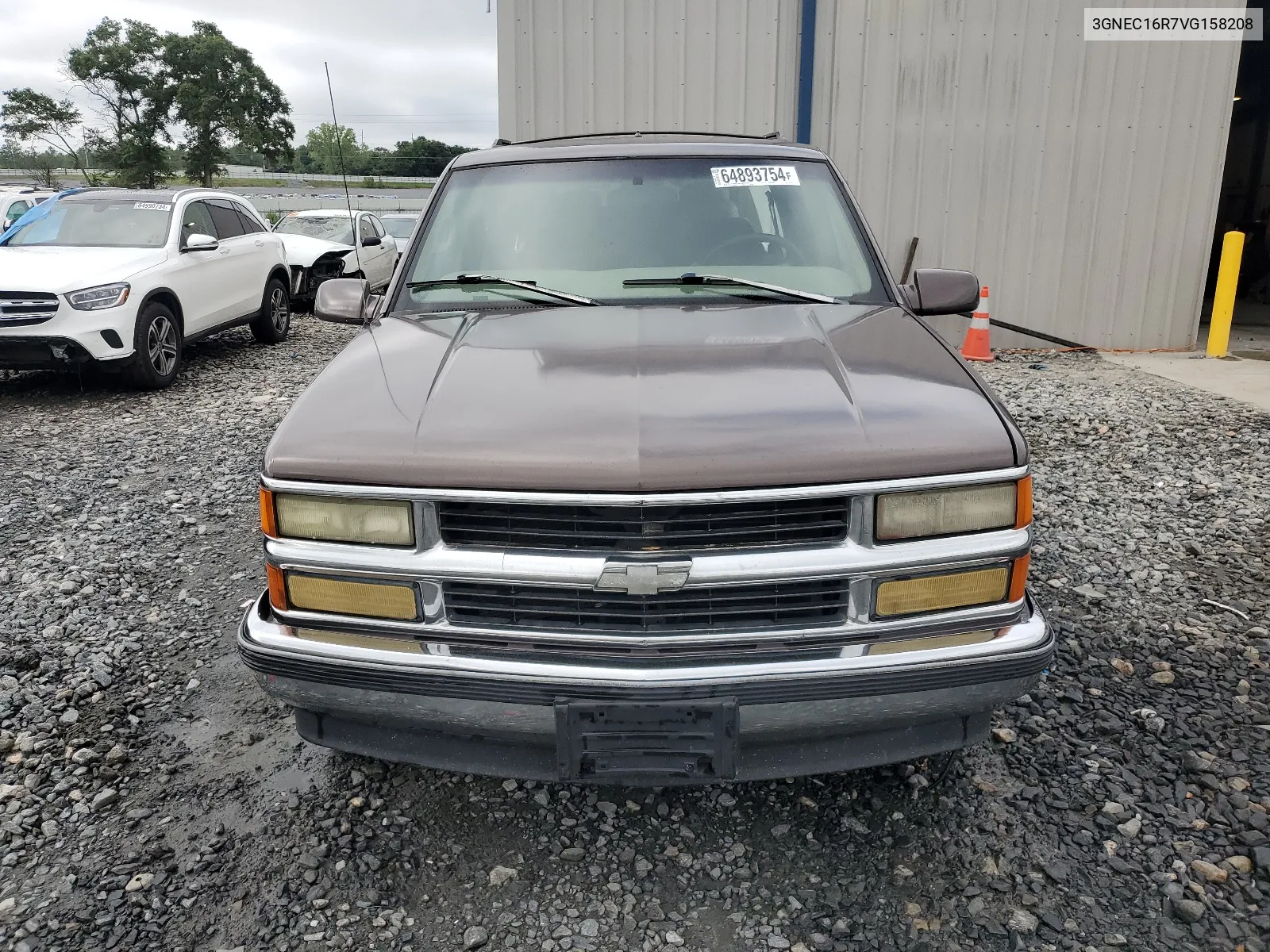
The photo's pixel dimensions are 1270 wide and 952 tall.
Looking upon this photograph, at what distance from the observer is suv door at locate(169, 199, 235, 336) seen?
8258 millimetres

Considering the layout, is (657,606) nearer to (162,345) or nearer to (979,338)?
(162,345)

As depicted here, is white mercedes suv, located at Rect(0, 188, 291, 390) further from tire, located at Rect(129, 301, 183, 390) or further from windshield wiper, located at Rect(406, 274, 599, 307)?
windshield wiper, located at Rect(406, 274, 599, 307)

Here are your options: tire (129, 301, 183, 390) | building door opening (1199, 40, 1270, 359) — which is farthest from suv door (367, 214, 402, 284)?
building door opening (1199, 40, 1270, 359)

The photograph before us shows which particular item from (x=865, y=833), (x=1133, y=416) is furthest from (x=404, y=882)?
(x=1133, y=416)

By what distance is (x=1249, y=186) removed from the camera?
711 inches

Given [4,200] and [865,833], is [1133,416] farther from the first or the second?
[4,200]

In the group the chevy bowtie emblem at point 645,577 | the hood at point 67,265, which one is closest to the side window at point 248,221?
the hood at point 67,265

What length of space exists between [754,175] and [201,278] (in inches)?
280

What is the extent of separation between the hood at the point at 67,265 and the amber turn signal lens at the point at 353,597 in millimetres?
6569

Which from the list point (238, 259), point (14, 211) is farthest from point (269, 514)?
point (14, 211)

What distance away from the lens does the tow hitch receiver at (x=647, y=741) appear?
188 centimetres

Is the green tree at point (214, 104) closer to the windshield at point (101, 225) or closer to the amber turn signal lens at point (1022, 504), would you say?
the windshield at point (101, 225)

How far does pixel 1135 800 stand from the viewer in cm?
243

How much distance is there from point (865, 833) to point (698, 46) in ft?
26.6
